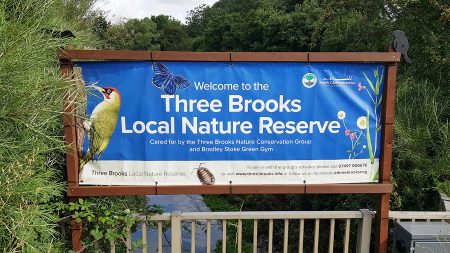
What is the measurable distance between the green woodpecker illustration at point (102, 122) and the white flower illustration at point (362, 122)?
6.67 feet

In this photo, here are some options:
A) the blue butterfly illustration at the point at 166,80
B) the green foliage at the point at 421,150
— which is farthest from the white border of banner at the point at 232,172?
the green foliage at the point at 421,150

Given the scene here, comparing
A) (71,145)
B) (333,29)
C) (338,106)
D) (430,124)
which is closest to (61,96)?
(71,145)

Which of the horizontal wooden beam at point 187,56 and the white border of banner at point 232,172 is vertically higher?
the horizontal wooden beam at point 187,56

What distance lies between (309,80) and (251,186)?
102cm

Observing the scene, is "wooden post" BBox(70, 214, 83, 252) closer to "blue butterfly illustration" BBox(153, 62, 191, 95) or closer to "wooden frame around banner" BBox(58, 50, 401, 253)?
"wooden frame around banner" BBox(58, 50, 401, 253)

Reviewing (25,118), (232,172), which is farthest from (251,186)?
(25,118)

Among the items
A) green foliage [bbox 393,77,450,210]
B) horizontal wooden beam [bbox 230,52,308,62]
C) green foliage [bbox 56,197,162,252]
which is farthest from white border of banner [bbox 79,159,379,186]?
green foliage [bbox 393,77,450,210]

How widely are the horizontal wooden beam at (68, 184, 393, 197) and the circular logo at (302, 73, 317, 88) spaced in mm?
856

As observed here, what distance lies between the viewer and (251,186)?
3.35 m

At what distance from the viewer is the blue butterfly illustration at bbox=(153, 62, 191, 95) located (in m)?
3.24

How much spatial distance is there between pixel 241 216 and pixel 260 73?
48.8 inches

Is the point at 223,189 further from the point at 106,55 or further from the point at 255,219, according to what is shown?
the point at 106,55

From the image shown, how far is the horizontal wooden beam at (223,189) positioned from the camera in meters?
3.27

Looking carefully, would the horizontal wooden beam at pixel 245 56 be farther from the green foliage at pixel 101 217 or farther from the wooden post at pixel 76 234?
the wooden post at pixel 76 234
